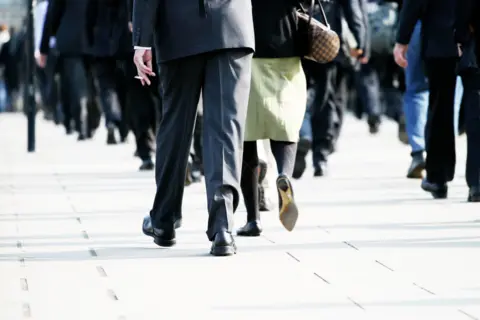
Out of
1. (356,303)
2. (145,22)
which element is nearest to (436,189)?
(145,22)

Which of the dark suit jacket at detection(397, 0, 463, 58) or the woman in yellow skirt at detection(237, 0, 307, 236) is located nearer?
the woman in yellow skirt at detection(237, 0, 307, 236)

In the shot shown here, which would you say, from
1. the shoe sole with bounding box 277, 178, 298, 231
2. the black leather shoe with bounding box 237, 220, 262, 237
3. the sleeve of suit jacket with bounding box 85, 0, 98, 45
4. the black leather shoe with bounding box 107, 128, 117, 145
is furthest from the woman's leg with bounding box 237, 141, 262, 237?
the black leather shoe with bounding box 107, 128, 117, 145

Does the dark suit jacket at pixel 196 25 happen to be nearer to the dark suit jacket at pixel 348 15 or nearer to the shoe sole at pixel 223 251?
the shoe sole at pixel 223 251

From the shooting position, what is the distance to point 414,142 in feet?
40.5

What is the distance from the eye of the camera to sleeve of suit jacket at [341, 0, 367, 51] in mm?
→ 12164

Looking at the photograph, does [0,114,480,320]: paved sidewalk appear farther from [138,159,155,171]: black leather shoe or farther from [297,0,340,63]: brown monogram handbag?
[138,159,155,171]: black leather shoe

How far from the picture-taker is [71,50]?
18.3 m

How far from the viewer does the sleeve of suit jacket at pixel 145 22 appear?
7.66 metres

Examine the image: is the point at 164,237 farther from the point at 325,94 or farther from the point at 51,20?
the point at 51,20

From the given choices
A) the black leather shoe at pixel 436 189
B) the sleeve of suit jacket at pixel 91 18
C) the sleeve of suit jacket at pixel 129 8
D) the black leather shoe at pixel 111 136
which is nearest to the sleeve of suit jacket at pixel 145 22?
the black leather shoe at pixel 436 189

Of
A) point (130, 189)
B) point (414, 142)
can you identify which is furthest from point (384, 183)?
point (130, 189)

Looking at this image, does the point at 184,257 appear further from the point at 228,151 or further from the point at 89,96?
the point at 89,96

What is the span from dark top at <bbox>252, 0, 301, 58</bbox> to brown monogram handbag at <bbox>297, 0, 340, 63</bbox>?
0.04 m

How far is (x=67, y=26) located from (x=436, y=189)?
8.08 metres
